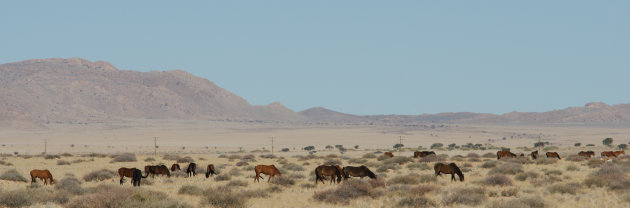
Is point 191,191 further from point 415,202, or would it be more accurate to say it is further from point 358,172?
point 415,202

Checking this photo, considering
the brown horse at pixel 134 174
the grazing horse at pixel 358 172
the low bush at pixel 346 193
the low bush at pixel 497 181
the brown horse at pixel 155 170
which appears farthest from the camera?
the brown horse at pixel 155 170

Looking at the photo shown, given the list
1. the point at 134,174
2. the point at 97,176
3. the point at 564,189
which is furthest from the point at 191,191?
the point at 564,189

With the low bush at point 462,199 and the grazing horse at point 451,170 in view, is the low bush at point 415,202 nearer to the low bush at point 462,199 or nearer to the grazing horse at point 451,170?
the low bush at point 462,199

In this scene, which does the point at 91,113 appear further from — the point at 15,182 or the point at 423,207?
the point at 423,207

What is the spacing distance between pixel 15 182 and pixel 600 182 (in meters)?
21.7

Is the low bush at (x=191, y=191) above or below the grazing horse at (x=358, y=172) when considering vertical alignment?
below

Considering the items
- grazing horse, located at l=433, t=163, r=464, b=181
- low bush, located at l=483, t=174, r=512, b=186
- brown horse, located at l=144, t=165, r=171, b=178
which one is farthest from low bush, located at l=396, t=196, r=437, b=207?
brown horse, located at l=144, t=165, r=171, b=178

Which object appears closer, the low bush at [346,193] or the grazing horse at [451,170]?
the low bush at [346,193]

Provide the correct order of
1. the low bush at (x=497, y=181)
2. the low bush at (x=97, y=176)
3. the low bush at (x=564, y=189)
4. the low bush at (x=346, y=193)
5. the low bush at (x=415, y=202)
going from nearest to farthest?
1. the low bush at (x=415, y=202)
2. the low bush at (x=346, y=193)
3. the low bush at (x=564, y=189)
4. the low bush at (x=497, y=181)
5. the low bush at (x=97, y=176)

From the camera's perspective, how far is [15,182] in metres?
25.5

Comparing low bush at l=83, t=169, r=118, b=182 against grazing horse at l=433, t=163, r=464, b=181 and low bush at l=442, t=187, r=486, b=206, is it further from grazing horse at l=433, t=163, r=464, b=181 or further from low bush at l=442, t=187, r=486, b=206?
low bush at l=442, t=187, r=486, b=206

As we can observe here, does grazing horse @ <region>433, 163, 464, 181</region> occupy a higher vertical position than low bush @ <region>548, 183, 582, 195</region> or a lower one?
higher

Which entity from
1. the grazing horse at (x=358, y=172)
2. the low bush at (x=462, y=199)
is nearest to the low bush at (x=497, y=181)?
the grazing horse at (x=358, y=172)

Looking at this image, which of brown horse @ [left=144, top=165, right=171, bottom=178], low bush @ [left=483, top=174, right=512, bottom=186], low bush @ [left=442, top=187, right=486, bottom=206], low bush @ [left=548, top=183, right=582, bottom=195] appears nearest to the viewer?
low bush @ [left=442, top=187, right=486, bottom=206]
